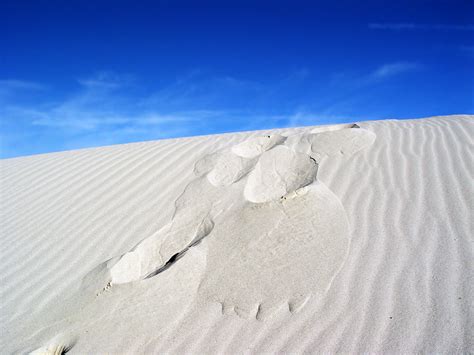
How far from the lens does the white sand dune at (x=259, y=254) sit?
2.04m

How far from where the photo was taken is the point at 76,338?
2.16 metres

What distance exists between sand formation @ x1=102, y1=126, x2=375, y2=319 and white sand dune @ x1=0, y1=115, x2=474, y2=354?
0.01 meters

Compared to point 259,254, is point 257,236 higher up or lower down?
higher up

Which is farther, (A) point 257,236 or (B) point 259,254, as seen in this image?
(A) point 257,236

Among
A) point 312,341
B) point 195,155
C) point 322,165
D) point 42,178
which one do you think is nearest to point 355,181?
point 322,165

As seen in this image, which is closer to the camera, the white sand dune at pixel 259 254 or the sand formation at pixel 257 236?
the white sand dune at pixel 259 254

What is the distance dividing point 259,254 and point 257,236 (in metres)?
0.17

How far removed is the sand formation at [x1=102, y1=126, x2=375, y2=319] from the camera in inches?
90.1

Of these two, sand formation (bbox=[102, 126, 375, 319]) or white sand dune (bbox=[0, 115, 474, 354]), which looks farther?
sand formation (bbox=[102, 126, 375, 319])

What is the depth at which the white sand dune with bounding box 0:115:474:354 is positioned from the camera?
204 centimetres

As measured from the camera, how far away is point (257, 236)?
265cm

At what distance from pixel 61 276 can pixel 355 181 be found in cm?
270

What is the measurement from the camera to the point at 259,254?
2.52 m

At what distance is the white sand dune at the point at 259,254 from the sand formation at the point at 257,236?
1cm
